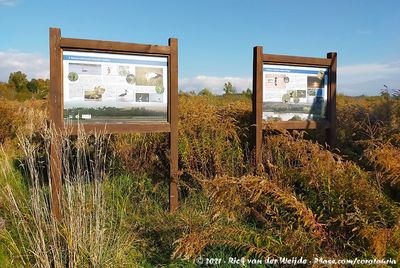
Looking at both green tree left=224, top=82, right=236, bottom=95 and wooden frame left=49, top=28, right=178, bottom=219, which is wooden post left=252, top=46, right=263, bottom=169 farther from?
green tree left=224, top=82, right=236, bottom=95

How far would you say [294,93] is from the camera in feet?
20.7

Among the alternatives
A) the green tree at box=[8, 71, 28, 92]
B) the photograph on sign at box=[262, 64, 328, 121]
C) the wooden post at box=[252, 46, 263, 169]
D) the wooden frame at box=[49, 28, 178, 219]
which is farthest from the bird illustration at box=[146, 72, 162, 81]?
the green tree at box=[8, 71, 28, 92]

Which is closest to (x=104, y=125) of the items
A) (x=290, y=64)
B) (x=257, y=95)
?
(x=257, y=95)

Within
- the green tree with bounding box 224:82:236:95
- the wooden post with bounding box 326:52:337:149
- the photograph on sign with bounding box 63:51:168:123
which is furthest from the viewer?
the green tree with bounding box 224:82:236:95

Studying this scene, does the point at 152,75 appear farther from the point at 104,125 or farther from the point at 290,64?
the point at 290,64

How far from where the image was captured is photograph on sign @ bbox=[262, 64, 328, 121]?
612cm

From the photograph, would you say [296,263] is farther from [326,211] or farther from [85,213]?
[85,213]

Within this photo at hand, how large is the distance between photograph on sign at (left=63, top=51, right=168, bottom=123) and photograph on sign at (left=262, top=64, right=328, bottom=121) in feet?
5.32

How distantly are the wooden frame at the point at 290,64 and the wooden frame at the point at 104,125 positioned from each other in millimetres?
1207

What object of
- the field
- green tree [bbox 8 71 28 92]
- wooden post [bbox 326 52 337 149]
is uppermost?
green tree [bbox 8 71 28 92]

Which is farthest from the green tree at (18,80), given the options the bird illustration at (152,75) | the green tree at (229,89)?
the bird illustration at (152,75)

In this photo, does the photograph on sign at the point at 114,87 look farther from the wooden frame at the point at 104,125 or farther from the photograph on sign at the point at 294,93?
the photograph on sign at the point at 294,93

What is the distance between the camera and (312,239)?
334 cm

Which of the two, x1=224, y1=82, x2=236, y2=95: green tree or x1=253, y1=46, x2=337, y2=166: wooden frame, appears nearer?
x1=253, y1=46, x2=337, y2=166: wooden frame
